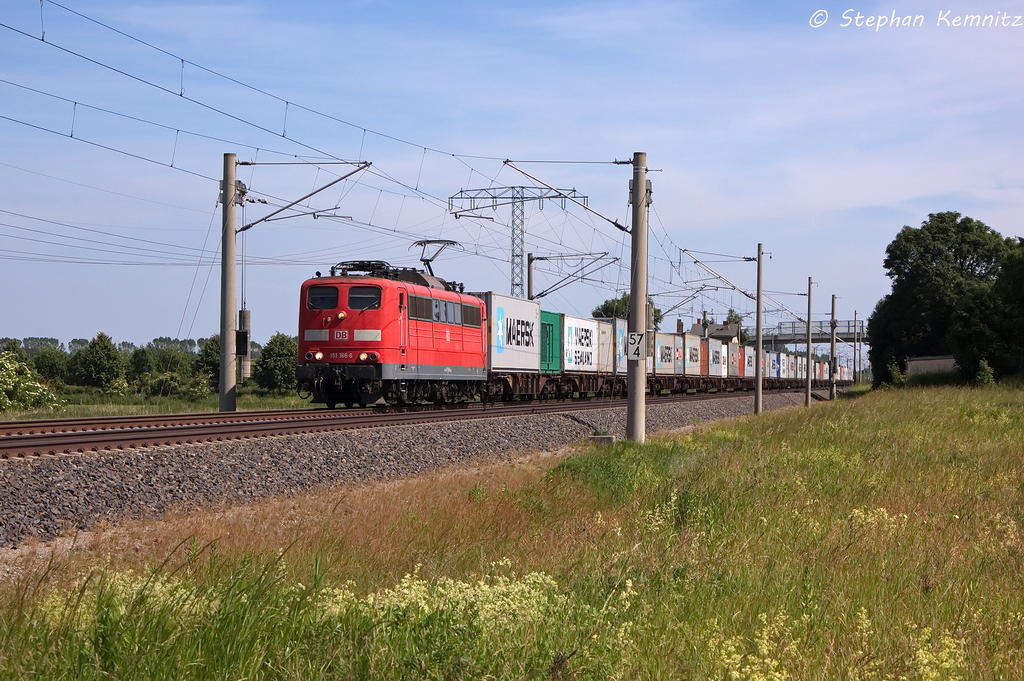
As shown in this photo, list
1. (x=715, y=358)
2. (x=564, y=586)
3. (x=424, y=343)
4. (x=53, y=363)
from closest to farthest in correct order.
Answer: (x=564, y=586) → (x=424, y=343) → (x=715, y=358) → (x=53, y=363)

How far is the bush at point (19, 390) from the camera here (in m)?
33.0

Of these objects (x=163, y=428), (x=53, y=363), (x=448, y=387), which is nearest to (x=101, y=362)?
Result: (x=53, y=363)

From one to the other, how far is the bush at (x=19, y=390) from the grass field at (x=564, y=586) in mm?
25820

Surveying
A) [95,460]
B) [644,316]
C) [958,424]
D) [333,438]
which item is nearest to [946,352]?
[958,424]

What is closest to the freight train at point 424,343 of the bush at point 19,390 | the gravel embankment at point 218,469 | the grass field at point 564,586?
the gravel embankment at point 218,469

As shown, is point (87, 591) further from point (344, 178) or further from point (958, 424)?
point (958, 424)

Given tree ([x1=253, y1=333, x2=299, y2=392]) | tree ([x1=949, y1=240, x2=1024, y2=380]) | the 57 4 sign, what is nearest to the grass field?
the 57 4 sign

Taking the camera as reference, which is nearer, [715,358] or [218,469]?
[218,469]

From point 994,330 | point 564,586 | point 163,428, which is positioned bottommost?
point 564,586

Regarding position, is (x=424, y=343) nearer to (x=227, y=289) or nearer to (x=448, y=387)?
(x=448, y=387)

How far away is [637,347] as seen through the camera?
62.0 feet

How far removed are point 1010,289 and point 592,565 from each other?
Answer: 47.4 metres

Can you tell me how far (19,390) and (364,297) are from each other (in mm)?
18391

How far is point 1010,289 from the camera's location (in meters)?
47.2
